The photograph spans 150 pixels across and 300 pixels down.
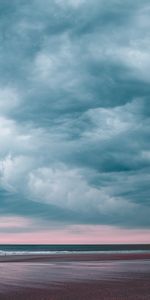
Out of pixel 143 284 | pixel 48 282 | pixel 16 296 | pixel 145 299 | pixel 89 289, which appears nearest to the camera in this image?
pixel 145 299

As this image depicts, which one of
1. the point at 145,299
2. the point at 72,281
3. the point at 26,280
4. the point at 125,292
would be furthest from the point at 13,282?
the point at 145,299

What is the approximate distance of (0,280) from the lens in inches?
1113

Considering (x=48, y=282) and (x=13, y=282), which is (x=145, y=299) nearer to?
(x=48, y=282)

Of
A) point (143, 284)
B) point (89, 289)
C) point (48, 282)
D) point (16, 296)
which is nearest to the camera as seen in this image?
point (16, 296)

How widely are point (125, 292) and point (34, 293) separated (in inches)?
205

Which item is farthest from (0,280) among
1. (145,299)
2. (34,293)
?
(145,299)

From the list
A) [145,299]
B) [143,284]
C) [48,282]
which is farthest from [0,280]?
[145,299]

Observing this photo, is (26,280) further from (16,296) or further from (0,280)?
(16,296)

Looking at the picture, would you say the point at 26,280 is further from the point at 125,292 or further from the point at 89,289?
the point at 125,292

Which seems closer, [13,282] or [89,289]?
[89,289]

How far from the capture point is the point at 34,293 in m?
21.8

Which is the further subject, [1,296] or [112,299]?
[1,296]

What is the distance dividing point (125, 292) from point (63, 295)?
3.60 m

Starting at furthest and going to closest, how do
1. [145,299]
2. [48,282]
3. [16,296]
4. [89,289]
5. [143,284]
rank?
1. [48,282]
2. [143,284]
3. [89,289]
4. [16,296]
5. [145,299]
